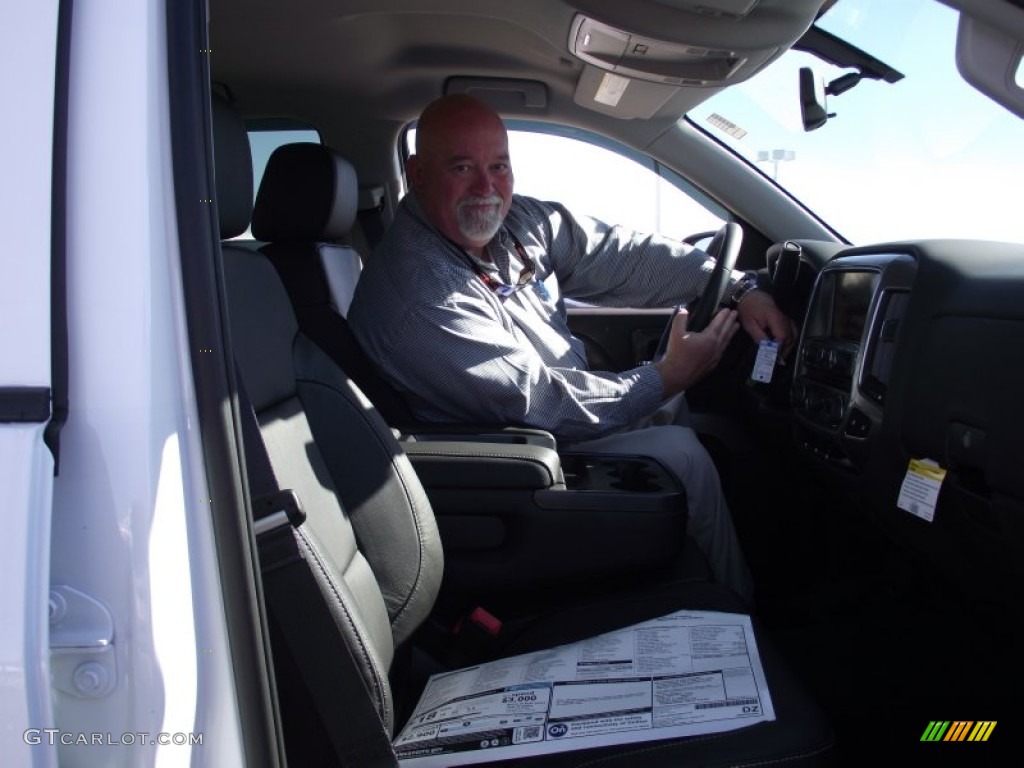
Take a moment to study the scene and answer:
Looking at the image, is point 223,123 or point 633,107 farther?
point 633,107

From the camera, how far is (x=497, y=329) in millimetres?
2066

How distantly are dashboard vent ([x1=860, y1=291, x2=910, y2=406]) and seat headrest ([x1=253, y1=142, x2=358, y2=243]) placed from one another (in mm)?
1148

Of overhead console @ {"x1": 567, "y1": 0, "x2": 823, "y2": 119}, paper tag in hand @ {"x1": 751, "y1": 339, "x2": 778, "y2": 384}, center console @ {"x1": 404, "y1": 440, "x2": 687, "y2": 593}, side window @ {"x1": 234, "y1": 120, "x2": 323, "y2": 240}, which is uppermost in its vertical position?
overhead console @ {"x1": 567, "y1": 0, "x2": 823, "y2": 119}

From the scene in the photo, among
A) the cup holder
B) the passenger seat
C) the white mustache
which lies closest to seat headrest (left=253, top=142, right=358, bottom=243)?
the passenger seat

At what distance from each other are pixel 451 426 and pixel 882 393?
0.90 meters

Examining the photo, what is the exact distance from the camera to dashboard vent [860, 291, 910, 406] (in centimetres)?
151

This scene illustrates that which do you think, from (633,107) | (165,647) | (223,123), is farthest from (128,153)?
(633,107)

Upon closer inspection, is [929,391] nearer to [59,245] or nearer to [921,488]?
[921,488]

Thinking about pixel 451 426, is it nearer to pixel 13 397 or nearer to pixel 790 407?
pixel 790 407

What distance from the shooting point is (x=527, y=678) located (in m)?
1.30

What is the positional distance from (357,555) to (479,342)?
767mm

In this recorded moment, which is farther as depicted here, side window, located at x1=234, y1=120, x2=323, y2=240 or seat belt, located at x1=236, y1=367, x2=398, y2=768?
side window, located at x1=234, y1=120, x2=323, y2=240

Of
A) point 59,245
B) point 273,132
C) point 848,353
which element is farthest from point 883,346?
point 273,132

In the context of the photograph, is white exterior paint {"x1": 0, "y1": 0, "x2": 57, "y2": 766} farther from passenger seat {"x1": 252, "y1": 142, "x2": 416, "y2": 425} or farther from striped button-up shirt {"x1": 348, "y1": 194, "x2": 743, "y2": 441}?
striped button-up shirt {"x1": 348, "y1": 194, "x2": 743, "y2": 441}
